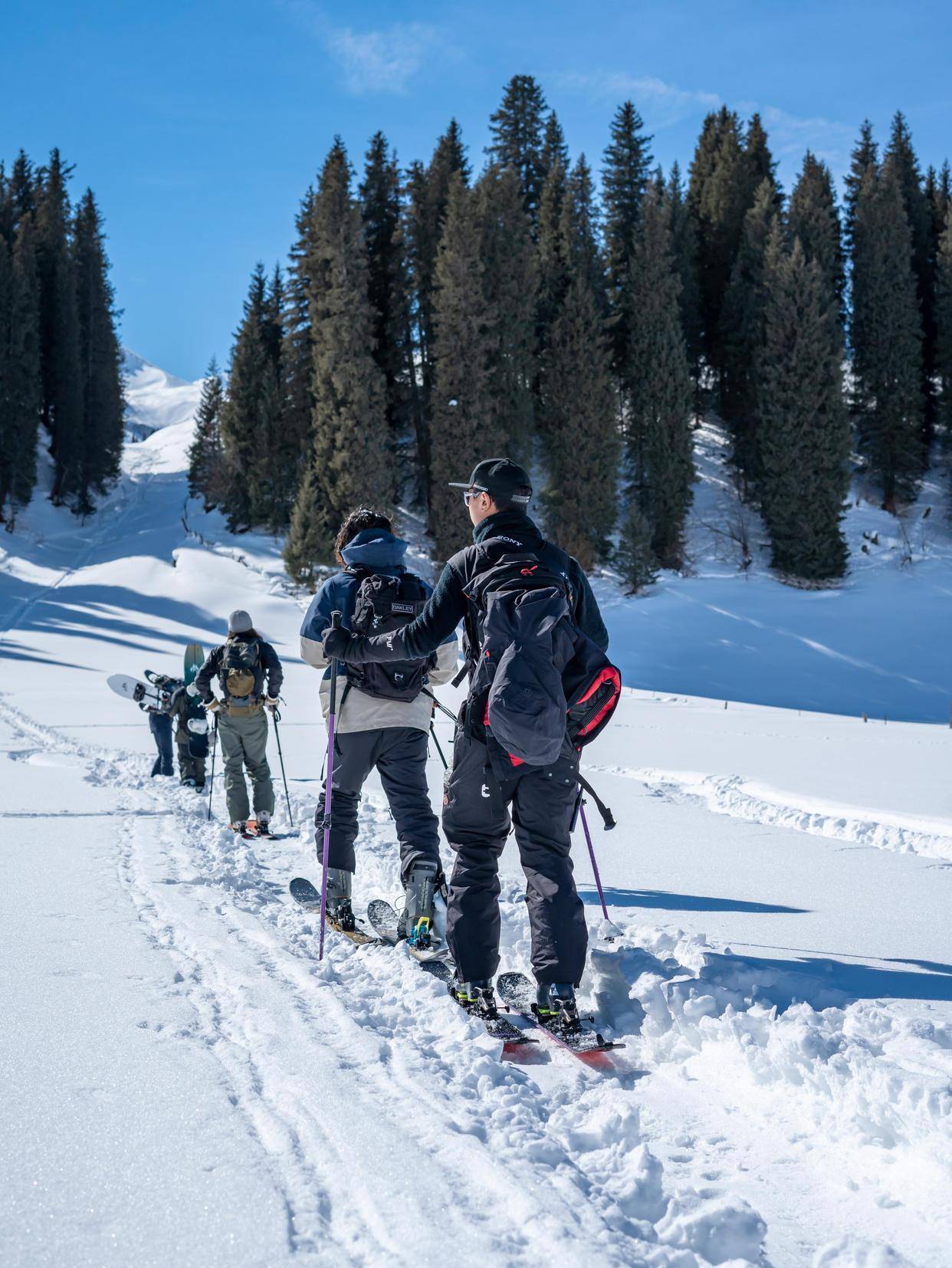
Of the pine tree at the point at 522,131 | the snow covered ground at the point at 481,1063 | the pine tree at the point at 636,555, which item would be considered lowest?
the snow covered ground at the point at 481,1063

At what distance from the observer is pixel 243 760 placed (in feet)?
24.4

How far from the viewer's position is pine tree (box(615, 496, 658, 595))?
27656mm

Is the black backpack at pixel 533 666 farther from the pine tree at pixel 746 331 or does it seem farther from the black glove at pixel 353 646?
the pine tree at pixel 746 331

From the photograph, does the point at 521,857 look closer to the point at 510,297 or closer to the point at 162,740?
the point at 162,740

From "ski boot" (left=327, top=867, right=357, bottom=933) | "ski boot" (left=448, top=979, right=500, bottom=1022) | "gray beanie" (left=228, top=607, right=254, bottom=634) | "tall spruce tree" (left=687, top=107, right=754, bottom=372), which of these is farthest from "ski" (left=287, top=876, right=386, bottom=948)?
"tall spruce tree" (left=687, top=107, right=754, bottom=372)

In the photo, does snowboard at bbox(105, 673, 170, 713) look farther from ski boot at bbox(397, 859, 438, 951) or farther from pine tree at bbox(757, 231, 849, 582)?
pine tree at bbox(757, 231, 849, 582)

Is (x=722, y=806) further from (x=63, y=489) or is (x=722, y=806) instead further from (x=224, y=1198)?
(x=63, y=489)

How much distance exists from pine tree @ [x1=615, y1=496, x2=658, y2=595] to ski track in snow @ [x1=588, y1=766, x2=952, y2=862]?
60.4 feet

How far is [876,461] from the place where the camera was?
33281 mm

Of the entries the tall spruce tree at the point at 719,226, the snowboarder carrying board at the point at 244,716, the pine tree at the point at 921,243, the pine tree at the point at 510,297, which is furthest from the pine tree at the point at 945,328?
the snowboarder carrying board at the point at 244,716

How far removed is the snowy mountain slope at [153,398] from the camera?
115188mm

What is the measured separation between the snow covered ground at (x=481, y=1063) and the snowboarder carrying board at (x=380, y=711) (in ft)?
1.28

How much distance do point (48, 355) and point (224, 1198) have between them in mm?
51946

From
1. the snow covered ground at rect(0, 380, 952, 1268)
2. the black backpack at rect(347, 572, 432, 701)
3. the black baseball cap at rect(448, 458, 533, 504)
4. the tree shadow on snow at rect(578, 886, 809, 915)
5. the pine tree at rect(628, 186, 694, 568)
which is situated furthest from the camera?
the pine tree at rect(628, 186, 694, 568)
